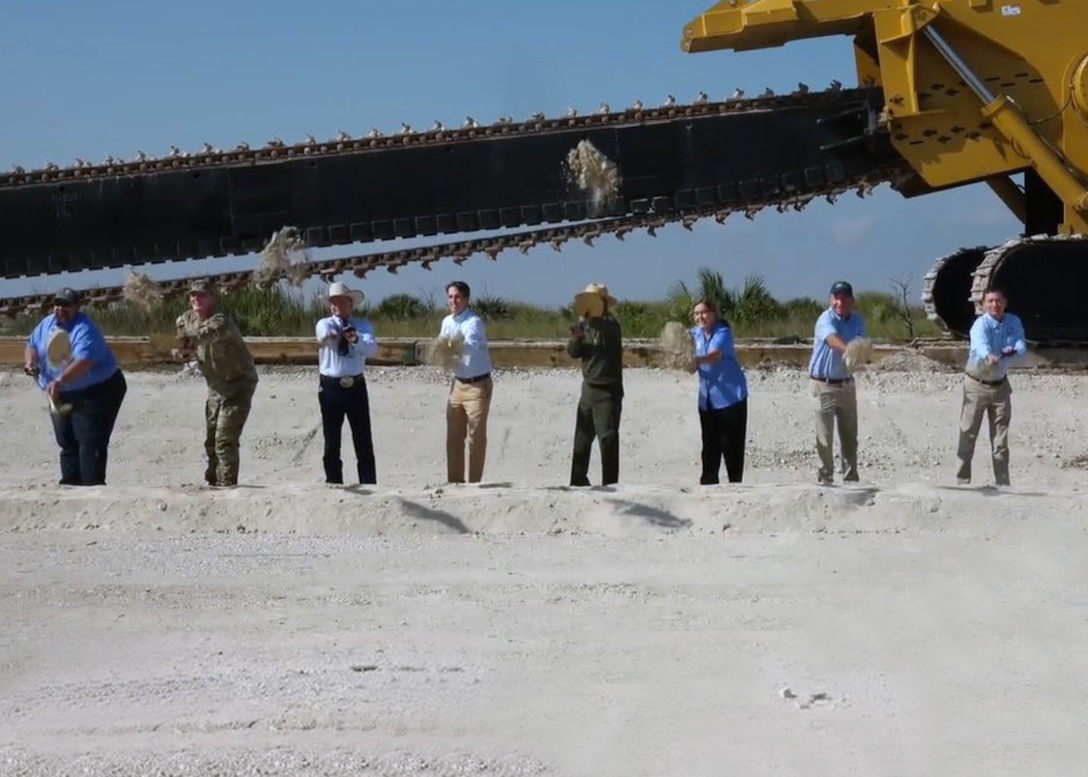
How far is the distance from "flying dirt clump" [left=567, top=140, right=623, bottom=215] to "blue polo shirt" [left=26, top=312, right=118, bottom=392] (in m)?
5.60

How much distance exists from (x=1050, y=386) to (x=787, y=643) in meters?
9.44

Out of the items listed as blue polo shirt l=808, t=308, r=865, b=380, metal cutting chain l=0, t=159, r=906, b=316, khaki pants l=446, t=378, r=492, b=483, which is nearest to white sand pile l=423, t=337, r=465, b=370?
khaki pants l=446, t=378, r=492, b=483

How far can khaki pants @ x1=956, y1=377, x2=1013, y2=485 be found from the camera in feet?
35.9

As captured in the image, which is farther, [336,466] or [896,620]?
[336,466]

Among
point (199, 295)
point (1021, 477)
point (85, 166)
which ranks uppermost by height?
point (85, 166)

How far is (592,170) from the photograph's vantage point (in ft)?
49.4

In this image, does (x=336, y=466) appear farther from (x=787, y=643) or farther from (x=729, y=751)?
(x=729, y=751)

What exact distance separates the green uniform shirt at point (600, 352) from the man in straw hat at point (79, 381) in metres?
3.04

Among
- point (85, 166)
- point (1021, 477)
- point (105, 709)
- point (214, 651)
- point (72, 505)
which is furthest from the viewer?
point (85, 166)

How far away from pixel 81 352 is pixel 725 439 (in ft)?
13.8

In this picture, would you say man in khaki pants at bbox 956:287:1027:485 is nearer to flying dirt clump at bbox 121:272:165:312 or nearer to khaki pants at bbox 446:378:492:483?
khaki pants at bbox 446:378:492:483

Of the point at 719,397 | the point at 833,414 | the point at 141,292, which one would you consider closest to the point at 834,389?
the point at 833,414

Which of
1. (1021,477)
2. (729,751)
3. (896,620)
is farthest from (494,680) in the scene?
(1021,477)

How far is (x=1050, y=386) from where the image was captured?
15281 mm
